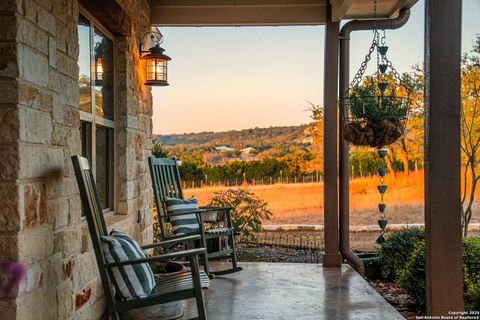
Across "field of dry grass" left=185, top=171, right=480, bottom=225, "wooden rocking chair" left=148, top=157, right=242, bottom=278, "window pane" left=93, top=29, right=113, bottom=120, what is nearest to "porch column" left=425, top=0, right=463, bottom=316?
"wooden rocking chair" left=148, top=157, right=242, bottom=278

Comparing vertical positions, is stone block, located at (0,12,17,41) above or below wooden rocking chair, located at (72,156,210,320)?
above

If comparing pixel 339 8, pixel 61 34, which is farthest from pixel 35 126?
pixel 339 8

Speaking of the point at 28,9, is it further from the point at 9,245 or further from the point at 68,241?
the point at 68,241

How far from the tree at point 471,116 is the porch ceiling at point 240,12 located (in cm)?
142

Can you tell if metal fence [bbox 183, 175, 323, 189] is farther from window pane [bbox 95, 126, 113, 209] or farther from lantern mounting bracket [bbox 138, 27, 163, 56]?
window pane [bbox 95, 126, 113, 209]

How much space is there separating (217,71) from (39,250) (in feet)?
18.5

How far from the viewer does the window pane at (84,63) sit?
10.6ft

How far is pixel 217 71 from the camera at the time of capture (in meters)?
7.61

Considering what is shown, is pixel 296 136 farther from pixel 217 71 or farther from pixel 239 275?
pixel 239 275

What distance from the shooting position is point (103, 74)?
3.73 metres

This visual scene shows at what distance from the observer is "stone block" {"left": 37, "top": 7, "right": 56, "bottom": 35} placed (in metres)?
2.29

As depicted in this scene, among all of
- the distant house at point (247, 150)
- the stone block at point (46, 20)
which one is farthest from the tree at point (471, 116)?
the stone block at point (46, 20)

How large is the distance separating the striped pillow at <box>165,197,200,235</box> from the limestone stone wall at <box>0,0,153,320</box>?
87 centimetres

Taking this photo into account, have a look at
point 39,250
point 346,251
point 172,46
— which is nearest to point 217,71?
point 172,46
